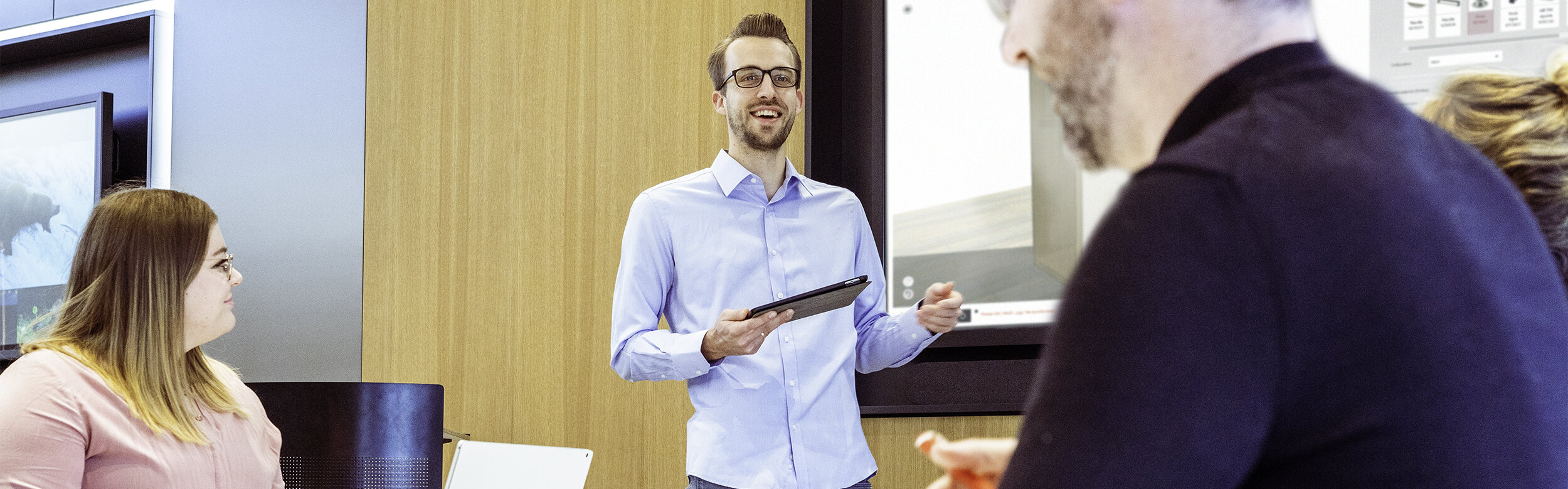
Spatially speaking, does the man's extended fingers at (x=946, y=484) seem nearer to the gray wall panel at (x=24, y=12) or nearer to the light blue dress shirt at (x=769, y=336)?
the light blue dress shirt at (x=769, y=336)

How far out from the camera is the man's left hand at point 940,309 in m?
1.96

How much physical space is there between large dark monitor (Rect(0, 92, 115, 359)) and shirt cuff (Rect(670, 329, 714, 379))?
2988mm

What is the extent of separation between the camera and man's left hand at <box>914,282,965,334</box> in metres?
1.96

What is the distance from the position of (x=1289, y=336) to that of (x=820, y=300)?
4.53 feet

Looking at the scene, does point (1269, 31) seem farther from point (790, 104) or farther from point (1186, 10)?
point (790, 104)

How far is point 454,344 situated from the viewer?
10.7 feet

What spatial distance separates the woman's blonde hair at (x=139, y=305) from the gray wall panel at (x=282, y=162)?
5.26 feet

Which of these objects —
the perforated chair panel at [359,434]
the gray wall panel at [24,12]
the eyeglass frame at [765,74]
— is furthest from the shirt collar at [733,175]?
the gray wall panel at [24,12]

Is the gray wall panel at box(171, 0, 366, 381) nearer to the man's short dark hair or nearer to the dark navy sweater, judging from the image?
the man's short dark hair

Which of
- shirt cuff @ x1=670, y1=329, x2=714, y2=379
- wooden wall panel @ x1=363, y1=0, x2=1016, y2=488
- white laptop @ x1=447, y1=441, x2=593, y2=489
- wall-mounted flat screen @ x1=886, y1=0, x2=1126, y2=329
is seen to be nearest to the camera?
shirt cuff @ x1=670, y1=329, x2=714, y2=379

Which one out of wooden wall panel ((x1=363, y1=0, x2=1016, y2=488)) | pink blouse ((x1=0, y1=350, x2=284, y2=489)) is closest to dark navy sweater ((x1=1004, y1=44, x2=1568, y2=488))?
pink blouse ((x1=0, y1=350, x2=284, y2=489))

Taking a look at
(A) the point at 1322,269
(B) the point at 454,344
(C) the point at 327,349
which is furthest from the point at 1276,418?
(C) the point at 327,349

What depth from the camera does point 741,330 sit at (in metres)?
1.79

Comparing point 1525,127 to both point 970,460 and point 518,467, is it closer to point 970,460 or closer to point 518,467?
point 970,460
